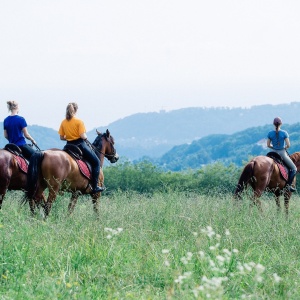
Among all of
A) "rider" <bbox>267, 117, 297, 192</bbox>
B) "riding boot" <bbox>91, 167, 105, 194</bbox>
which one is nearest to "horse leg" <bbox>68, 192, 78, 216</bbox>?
"riding boot" <bbox>91, 167, 105, 194</bbox>

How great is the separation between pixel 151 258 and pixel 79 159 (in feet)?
17.0

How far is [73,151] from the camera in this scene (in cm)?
1269

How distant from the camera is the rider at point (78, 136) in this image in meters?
12.4

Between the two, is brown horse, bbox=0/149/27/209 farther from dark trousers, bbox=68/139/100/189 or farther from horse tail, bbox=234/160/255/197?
horse tail, bbox=234/160/255/197

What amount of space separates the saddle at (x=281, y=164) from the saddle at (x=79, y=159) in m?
4.60

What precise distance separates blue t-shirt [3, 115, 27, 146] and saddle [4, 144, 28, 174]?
151 millimetres

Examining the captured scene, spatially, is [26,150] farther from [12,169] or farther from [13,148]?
[12,169]

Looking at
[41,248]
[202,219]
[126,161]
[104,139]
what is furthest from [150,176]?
[41,248]

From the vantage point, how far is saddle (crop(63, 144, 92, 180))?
41.2 ft

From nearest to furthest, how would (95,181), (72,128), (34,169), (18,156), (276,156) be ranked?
(34,169) < (72,128) < (18,156) < (95,181) < (276,156)

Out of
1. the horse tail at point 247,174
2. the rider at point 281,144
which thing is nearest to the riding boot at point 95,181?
the horse tail at point 247,174

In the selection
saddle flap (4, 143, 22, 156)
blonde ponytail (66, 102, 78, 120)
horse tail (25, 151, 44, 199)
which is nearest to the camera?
horse tail (25, 151, 44, 199)

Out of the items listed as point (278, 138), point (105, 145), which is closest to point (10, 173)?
point (105, 145)

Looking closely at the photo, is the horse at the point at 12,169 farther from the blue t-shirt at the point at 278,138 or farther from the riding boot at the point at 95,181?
the blue t-shirt at the point at 278,138
